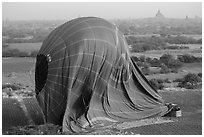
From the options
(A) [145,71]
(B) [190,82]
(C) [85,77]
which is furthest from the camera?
(A) [145,71]

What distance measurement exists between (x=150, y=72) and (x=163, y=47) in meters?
17.7

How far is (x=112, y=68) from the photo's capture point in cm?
1090

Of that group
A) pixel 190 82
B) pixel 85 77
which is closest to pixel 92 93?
pixel 85 77

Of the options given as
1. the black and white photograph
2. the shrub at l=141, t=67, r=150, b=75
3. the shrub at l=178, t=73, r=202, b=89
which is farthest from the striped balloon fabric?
the shrub at l=141, t=67, r=150, b=75

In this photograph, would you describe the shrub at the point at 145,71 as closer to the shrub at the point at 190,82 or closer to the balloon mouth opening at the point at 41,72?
the shrub at the point at 190,82

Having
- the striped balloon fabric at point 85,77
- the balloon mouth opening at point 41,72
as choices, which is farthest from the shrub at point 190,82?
the balloon mouth opening at point 41,72

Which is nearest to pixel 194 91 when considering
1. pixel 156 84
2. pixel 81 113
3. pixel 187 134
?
pixel 156 84

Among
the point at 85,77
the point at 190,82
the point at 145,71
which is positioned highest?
the point at 85,77

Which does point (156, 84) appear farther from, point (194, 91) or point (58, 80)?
point (58, 80)

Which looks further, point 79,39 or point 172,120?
point 172,120

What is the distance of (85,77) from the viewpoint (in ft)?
34.4

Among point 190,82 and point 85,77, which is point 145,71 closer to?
point 190,82

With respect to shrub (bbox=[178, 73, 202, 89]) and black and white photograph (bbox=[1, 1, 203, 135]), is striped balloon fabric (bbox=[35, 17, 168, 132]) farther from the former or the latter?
shrub (bbox=[178, 73, 202, 89])

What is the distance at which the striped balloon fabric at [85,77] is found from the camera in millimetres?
10289
